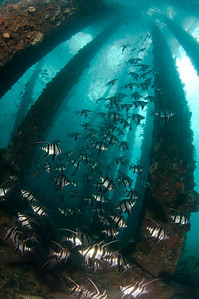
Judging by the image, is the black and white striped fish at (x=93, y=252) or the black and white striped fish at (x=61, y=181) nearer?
the black and white striped fish at (x=93, y=252)

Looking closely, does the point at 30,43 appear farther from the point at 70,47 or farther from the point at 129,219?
the point at 70,47

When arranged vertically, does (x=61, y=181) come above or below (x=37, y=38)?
below

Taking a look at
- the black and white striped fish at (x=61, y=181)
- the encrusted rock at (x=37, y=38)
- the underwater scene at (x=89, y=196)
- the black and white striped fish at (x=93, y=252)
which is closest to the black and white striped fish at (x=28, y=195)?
the underwater scene at (x=89, y=196)

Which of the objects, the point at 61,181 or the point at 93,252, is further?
the point at 61,181

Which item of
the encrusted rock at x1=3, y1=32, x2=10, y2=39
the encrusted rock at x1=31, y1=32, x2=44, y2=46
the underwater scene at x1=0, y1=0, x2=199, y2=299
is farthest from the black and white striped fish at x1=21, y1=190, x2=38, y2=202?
the encrusted rock at x1=31, y1=32, x2=44, y2=46

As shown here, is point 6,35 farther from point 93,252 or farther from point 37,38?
point 93,252

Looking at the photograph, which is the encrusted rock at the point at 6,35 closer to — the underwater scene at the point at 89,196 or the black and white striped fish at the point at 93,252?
the underwater scene at the point at 89,196

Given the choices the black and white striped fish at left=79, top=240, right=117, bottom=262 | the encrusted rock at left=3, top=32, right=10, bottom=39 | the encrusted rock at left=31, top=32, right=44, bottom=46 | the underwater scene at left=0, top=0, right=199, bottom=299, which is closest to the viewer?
the black and white striped fish at left=79, top=240, right=117, bottom=262

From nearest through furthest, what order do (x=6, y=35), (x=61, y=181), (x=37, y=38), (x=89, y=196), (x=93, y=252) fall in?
1. (x=93, y=252)
2. (x=61, y=181)
3. (x=6, y=35)
4. (x=37, y=38)
5. (x=89, y=196)

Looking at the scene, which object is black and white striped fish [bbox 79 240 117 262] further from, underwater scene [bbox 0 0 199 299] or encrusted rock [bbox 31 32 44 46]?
encrusted rock [bbox 31 32 44 46]

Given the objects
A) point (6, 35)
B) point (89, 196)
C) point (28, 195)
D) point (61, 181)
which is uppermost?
point (6, 35)

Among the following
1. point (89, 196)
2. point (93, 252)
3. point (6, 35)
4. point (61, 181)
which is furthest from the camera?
point (89, 196)

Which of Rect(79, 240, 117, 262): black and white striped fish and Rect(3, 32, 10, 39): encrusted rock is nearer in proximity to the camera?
Rect(79, 240, 117, 262): black and white striped fish

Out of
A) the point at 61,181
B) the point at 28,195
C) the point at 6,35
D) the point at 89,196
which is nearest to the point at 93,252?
the point at 61,181
